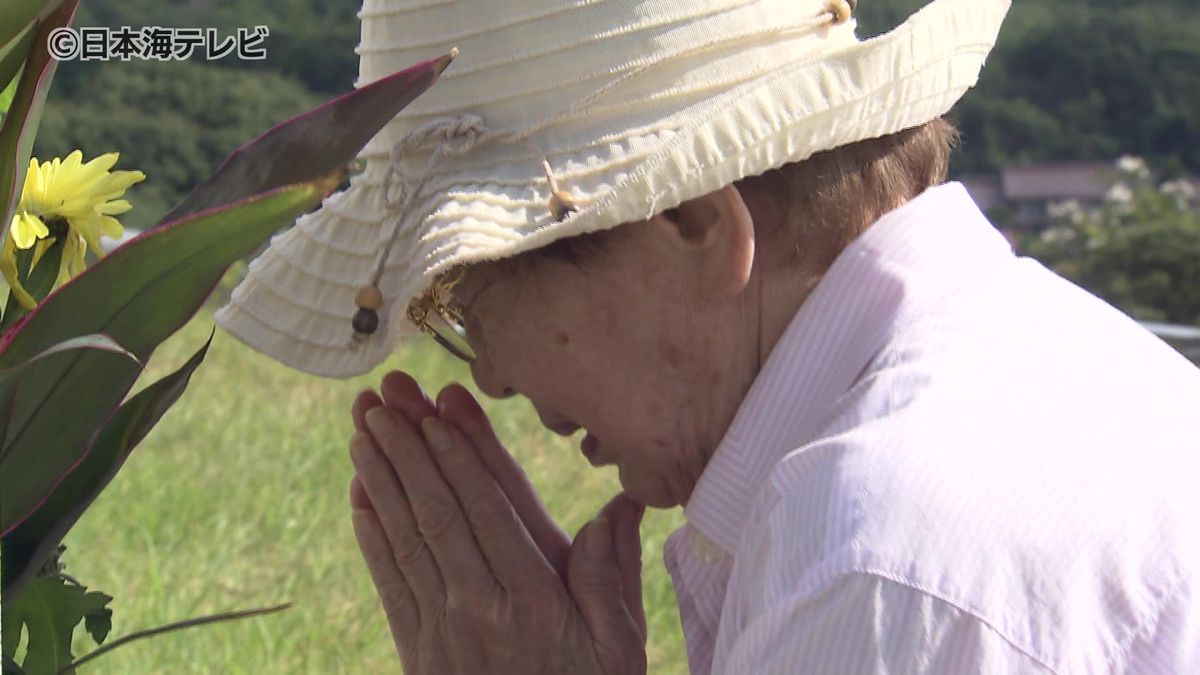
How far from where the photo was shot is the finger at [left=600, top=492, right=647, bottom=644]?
1732mm

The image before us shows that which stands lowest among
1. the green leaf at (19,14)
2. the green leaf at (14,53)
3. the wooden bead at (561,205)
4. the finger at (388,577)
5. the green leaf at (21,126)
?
the finger at (388,577)

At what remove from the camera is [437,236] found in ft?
4.57

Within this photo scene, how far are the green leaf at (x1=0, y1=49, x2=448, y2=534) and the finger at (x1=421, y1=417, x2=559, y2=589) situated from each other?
0.50 metres

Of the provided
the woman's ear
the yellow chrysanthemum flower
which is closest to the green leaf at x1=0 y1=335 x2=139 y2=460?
the yellow chrysanthemum flower

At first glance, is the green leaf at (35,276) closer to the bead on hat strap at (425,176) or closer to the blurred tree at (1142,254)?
the bead on hat strap at (425,176)

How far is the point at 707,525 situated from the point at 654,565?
181cm

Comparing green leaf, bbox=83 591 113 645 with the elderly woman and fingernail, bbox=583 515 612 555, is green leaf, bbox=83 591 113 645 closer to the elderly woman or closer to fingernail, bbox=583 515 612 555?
the elderly woman

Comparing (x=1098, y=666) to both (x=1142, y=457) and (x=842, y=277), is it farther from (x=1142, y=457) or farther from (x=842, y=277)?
(x=842, y=277)

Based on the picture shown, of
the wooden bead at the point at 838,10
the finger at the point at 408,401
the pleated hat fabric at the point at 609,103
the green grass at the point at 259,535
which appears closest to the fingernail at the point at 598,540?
the finger at the point at 408,401

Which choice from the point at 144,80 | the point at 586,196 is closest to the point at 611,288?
the point at 586,196

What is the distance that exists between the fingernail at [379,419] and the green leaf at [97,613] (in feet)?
1.21

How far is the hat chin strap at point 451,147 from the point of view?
1.40 meters

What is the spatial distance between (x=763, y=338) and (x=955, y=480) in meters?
0.33

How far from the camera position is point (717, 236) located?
1.40 m
